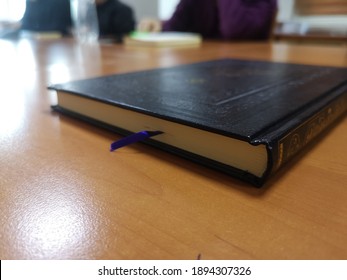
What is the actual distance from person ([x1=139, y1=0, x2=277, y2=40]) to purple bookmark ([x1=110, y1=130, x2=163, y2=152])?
1303mm

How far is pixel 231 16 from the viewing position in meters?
1.44

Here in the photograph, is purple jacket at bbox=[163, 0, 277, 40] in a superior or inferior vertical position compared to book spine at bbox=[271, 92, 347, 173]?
superior

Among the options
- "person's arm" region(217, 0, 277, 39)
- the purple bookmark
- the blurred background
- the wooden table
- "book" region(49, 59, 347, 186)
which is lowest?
the wooden table

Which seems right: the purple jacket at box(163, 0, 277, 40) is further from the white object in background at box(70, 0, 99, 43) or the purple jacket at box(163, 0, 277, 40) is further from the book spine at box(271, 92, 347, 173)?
the book spine at box(271, 92, 347, 173)

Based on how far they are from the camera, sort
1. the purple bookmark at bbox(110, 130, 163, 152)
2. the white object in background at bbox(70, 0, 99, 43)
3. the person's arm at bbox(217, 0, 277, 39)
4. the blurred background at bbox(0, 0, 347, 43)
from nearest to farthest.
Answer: the purple bookmark at bbox(110, 130, 163, 152) → the person's arm at bbox(217, 0, 277, 39) → the white object in background at bbox(70, 0, 99, 43) → the blurred background at bbox(0, 0, 347, 43)

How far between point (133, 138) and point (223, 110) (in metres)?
0.08

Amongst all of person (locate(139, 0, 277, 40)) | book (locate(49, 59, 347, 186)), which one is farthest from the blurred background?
book (locate(49, 59, 347, 186))

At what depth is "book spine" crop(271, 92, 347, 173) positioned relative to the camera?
0.69ft

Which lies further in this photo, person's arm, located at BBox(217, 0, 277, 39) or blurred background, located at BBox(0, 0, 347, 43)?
blurred background, located at BBox(0, 0, 347, 43)

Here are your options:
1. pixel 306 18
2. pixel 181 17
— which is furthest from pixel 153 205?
pixel 306 18

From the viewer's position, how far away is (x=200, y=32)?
1.74 meters
